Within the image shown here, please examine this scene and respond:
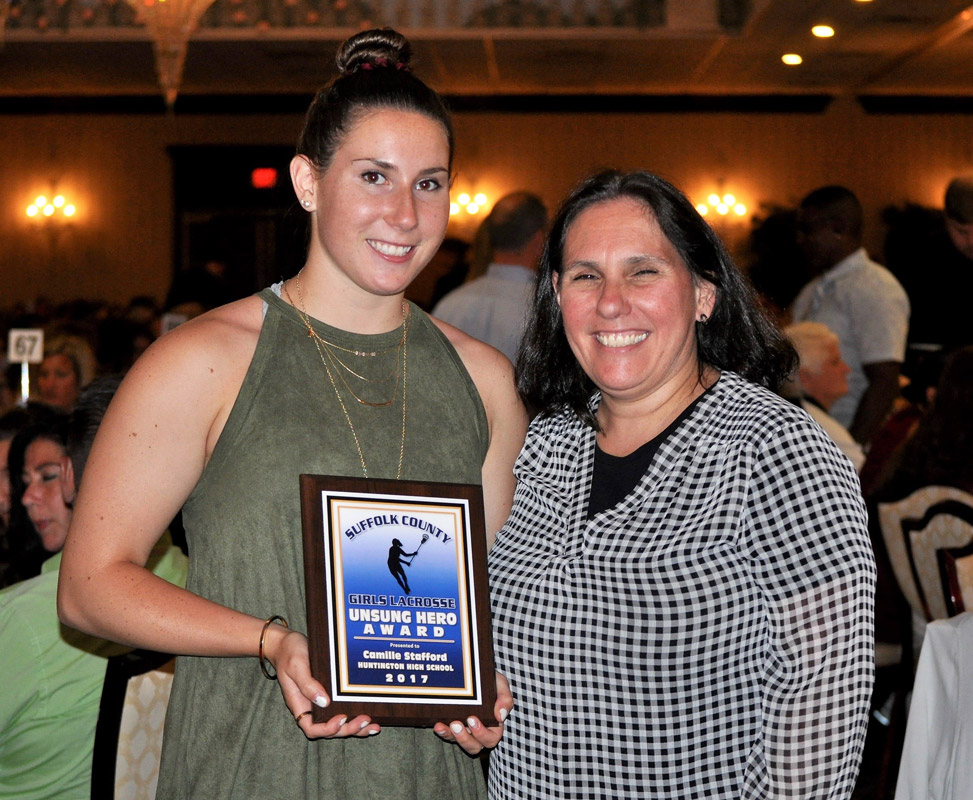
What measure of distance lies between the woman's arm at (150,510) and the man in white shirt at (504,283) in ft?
11.7

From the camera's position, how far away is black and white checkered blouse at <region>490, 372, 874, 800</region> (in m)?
1.66

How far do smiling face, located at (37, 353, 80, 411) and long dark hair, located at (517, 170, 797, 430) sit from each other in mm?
4919

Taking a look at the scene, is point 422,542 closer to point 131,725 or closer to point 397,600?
point 397,600

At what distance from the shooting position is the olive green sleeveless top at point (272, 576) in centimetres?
173

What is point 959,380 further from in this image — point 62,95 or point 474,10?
point 62,95

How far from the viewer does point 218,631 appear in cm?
162

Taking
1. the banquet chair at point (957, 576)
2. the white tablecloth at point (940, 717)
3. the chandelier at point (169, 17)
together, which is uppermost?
the chandelier at point (169, 17)

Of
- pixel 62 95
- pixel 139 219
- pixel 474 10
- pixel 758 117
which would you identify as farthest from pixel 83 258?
pixel 758 117

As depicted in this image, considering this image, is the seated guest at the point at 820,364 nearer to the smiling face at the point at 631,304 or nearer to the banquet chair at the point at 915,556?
the banquet chair at the point at 915,556

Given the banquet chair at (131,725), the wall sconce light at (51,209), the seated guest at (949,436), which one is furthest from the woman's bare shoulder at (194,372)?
the wall sconce light at (51,209)

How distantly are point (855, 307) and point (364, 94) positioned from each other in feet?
15.3

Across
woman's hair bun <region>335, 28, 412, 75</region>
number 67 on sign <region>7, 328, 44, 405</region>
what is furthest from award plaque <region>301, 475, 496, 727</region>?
number 67 on sign <region>7, 328, 44, 405</region>

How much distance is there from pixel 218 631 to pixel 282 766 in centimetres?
25

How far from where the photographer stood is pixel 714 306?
6.73ft
